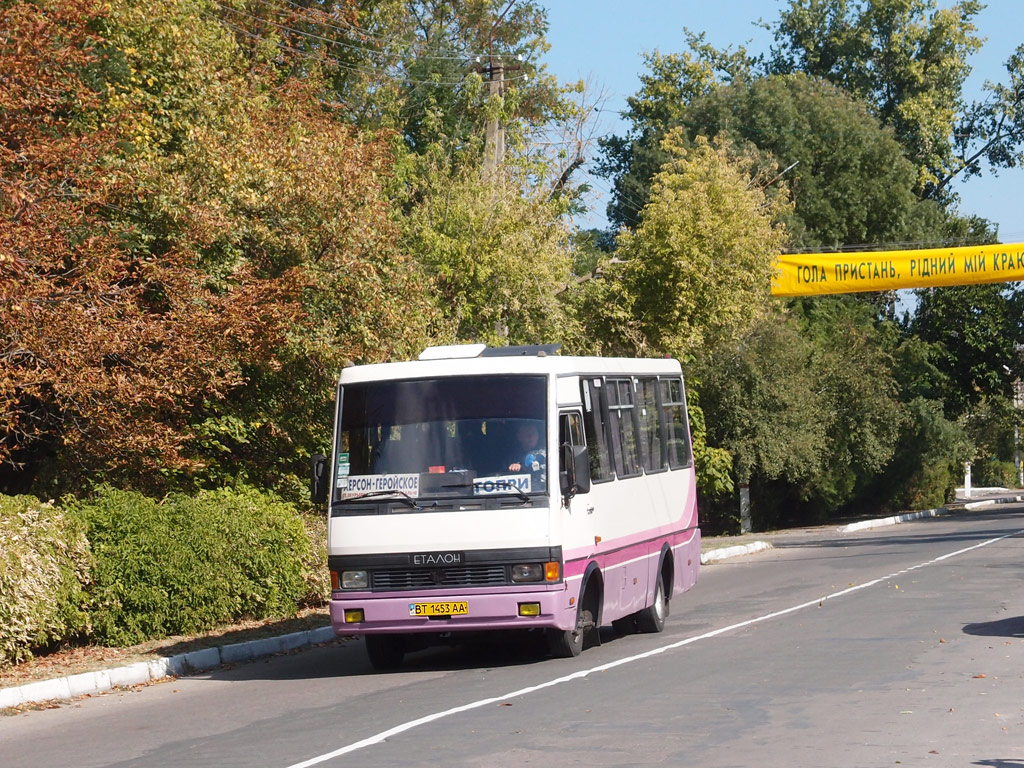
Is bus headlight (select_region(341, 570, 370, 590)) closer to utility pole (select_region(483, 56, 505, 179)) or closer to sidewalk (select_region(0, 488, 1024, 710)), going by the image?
sidewalk (select_region(0, 488, 1024, 710))

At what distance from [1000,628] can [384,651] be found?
668cm

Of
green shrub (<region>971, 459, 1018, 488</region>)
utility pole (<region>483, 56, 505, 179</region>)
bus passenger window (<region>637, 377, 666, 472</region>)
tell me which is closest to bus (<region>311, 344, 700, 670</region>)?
bus passenger window (<region>637, 377, 666, 472</region>)

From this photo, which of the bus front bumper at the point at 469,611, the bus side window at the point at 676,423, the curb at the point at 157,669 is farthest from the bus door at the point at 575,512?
the curb at the point at 157,669

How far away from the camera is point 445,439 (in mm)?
13375

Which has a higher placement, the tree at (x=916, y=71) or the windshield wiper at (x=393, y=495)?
the tree at (x=916, y=71)

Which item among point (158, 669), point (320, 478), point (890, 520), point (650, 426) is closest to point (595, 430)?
point (650, 426)

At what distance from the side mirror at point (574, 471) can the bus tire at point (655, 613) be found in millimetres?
3404

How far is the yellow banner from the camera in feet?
115

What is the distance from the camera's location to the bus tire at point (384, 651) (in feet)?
45.5

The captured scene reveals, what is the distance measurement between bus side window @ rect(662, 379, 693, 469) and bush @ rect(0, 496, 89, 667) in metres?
7.19

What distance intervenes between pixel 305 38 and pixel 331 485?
28871 mm

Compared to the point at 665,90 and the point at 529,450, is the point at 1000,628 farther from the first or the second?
the point at 665,90

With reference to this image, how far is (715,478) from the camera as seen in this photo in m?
41.1

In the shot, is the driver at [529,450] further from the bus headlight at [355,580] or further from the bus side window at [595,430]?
the bus headlight at [355,580]
